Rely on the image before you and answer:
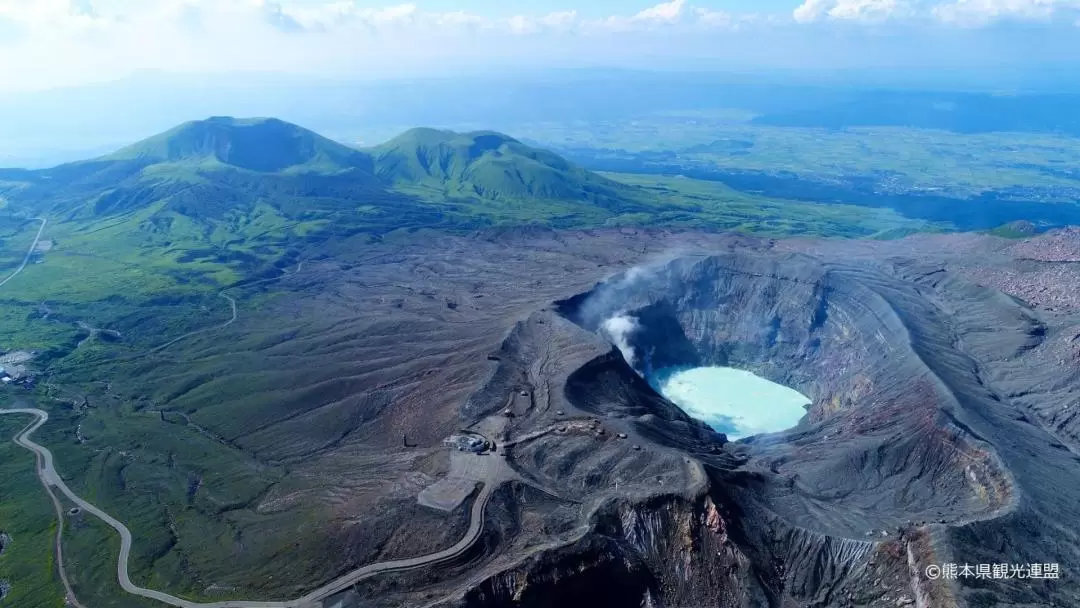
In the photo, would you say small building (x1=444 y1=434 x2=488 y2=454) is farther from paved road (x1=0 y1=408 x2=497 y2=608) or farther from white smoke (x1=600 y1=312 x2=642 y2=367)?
white smoke (x1=600 y1=312 x2=642 y2=367)

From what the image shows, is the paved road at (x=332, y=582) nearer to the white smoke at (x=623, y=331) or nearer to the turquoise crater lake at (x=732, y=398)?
the turquoise crater lake at (x=732, y=398)

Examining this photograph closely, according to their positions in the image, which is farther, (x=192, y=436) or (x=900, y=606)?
(x=192, y=436)

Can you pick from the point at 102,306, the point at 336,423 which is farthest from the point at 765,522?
the point at 102,306

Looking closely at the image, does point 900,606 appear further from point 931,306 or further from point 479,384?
point 931,306

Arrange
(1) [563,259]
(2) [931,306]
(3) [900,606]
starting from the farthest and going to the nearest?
(1) [563,259]
(2) [931,306]
(3) [900,606]

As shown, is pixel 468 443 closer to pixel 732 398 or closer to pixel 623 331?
pixel 623 331

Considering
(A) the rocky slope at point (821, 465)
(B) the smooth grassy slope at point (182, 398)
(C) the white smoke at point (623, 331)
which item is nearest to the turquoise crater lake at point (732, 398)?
(A) the rocky slope at point (821, 465)

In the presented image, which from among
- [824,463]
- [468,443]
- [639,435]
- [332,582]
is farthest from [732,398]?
[332,582]
